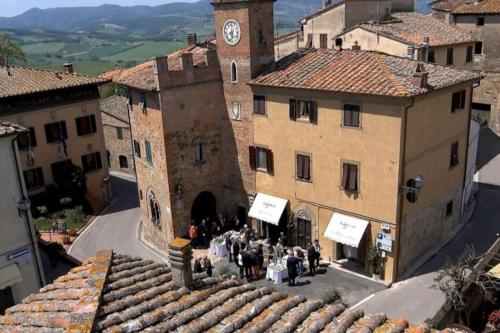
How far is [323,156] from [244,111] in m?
5.33

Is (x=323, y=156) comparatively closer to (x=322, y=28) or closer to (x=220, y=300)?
(x=220, y=300)

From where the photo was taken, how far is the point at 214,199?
93.8ft

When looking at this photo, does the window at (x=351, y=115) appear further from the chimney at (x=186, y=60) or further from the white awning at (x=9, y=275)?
the white awning at (x=9, y=275)

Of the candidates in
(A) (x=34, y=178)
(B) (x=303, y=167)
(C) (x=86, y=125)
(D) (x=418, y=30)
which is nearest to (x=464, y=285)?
(B) (x=303, y=167)

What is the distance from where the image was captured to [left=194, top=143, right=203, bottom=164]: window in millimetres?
26761

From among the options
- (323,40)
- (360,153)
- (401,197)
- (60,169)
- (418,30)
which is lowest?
(60,169)

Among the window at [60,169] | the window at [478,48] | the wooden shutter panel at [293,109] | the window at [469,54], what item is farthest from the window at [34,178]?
the window at [478,48]

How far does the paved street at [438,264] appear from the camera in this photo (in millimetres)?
20391

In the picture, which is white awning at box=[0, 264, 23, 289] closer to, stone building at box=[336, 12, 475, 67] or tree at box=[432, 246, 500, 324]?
tree at box=[432, 246, 500, 324]

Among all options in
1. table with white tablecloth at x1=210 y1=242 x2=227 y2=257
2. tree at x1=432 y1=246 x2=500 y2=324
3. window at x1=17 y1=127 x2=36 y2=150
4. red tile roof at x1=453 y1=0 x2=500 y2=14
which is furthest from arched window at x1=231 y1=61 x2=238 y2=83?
red tile roof at x1=453 y1=0 x2=500 y2=14

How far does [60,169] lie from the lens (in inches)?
1372

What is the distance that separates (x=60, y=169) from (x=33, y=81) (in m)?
6.27

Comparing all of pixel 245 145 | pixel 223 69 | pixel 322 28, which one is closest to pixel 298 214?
pixel 245 145

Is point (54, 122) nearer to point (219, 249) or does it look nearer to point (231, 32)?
point (231, 32)
